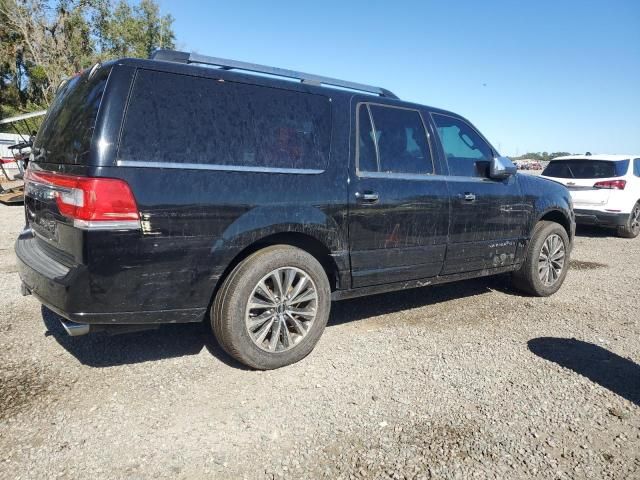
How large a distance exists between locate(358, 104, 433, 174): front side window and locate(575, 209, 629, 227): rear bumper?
22.3ft

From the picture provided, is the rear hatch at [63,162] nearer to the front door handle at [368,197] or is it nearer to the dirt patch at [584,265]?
the front door handle at [368,197]

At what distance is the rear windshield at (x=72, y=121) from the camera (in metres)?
2.75

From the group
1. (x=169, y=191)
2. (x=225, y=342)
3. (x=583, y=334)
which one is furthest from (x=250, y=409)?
(x=583, y=334)

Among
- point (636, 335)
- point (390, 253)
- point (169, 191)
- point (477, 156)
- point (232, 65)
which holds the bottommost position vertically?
point (636, 335)

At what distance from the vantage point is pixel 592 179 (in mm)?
9523

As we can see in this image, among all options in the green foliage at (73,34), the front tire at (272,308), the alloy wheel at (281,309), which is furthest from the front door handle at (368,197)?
the green foliage at (73,34)

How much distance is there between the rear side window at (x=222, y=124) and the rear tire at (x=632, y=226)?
8695mm

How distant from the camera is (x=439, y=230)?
418 cm

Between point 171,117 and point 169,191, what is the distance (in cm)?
45

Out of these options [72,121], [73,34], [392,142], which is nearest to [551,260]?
[392,142]

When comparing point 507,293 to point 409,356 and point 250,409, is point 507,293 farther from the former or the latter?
point 250,409

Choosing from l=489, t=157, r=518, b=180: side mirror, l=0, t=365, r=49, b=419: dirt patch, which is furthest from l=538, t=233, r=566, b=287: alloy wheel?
l=0, t=365, r=49, b=419: dirt patch

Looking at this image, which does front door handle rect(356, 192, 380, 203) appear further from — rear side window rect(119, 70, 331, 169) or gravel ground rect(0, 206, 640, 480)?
gravel ground rect(0, 206, 640, 480)

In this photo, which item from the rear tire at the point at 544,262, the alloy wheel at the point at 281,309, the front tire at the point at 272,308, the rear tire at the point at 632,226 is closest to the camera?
the front tire at the point at 272,308
